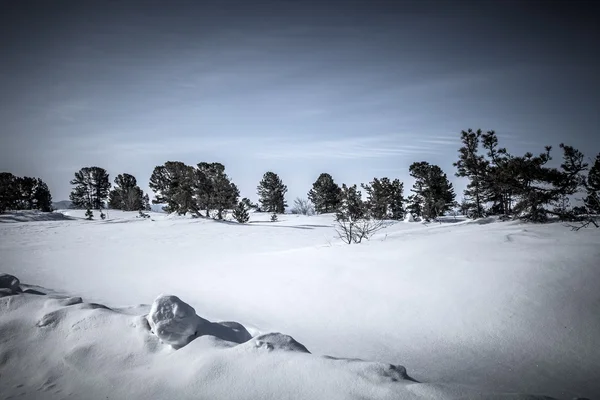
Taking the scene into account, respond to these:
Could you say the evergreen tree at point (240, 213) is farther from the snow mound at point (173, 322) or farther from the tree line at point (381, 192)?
the snow mound at point (173, 322)

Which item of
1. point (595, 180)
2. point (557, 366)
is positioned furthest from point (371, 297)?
point (595, 180)

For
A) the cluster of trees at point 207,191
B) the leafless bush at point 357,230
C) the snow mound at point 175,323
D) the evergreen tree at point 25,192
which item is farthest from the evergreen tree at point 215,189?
the evergreen tree at point 25,192

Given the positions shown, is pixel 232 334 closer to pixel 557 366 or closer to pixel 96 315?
pixel 96 315

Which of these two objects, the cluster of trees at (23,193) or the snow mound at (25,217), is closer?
the snow mound at (25,217)

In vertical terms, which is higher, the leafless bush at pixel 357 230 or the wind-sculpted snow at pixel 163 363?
the leafless bush at pixel 357 230

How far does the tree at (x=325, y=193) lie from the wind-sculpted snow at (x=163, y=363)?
4213cm

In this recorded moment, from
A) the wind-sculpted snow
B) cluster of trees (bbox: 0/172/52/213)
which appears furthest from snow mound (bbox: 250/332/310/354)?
cluster of trees (bbox: 0/172/52/213)

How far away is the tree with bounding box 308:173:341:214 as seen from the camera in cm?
4541

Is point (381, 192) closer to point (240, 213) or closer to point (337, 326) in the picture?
point (240, 213)

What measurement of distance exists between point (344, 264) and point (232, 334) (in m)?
3.60

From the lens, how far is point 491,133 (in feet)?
71.1

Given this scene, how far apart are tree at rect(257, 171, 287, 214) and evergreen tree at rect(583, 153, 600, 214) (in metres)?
40.6

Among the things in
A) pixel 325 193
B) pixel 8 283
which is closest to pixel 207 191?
pixel 8 283

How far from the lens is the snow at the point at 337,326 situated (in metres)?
2.28
